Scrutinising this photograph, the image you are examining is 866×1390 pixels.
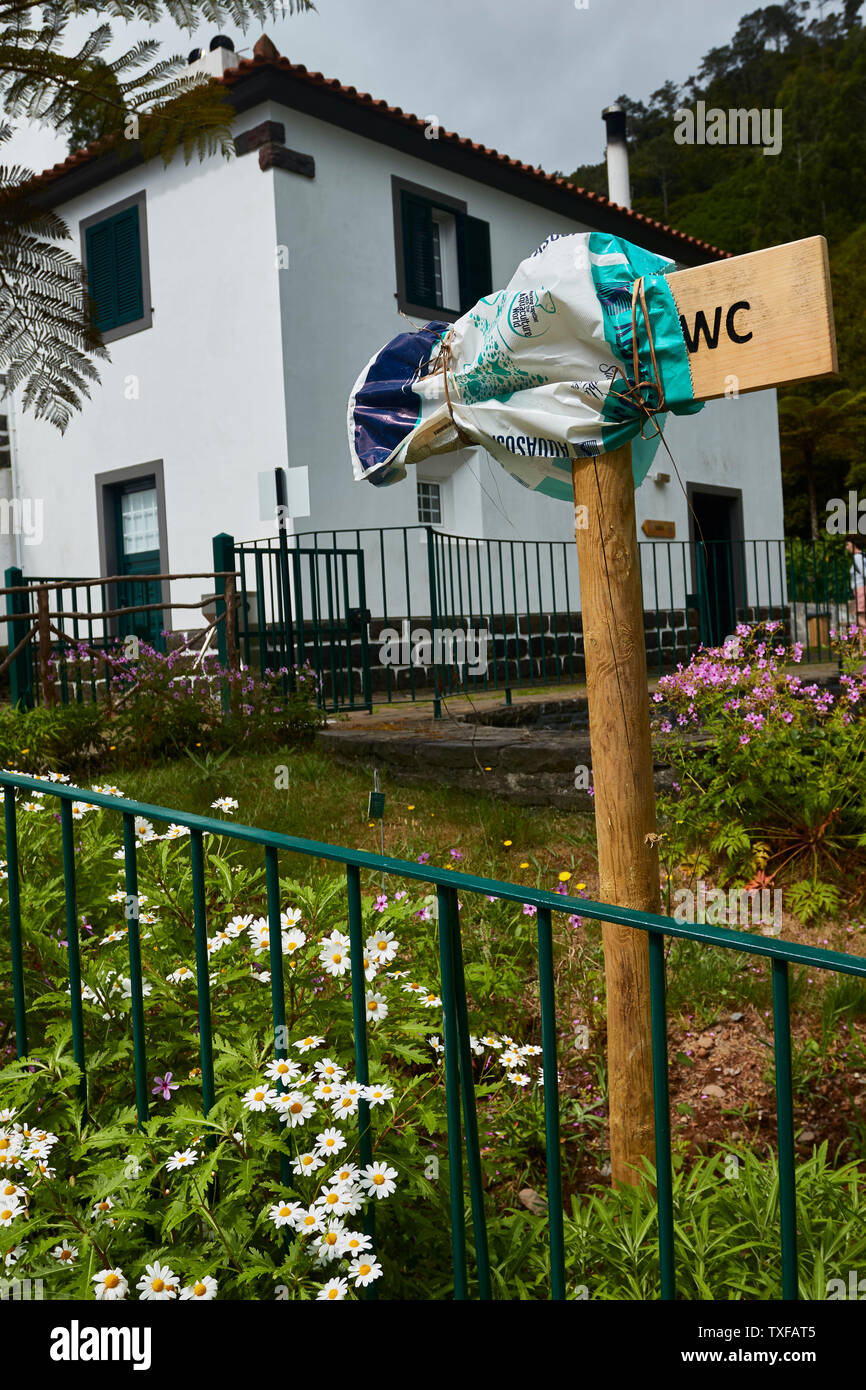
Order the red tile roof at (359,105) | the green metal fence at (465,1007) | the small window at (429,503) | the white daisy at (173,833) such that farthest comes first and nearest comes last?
the small window at (429,503) → the red tile roof at (359,105) → the white daisy at (173,833) → the green metal fence at (465,1007)

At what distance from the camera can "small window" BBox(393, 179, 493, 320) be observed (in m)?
11.7

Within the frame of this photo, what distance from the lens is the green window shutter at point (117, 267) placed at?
1193 centimetres

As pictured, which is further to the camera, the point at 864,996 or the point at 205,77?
the point at 205,77

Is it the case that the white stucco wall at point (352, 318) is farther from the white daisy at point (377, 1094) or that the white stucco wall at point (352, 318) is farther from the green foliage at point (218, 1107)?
the white daisy at point (377, 1094)

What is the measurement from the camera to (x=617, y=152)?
32.6ft

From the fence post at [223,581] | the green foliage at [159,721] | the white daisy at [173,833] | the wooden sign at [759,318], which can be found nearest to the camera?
the wooden sign at [759,318]

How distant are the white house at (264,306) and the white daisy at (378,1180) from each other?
8543mm

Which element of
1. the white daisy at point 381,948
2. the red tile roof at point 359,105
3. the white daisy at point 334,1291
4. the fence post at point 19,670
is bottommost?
the white daisy at point 334,1291

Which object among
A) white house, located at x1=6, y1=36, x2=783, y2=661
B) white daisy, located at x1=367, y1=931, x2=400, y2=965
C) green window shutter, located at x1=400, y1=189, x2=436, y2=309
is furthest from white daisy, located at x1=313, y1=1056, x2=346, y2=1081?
green window shutter, located at x1=400, y1=189, x2=436, y2=309

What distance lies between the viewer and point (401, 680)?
35.2 ft

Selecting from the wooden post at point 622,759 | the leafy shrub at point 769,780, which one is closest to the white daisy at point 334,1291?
the wooden post at point 622,759

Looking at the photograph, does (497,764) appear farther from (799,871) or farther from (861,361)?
(861,361)
